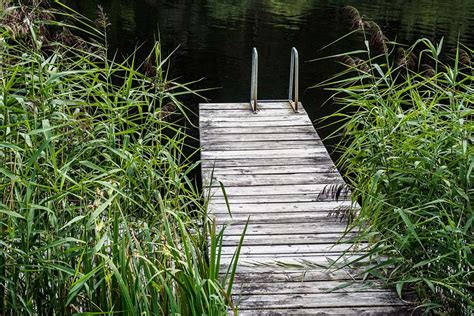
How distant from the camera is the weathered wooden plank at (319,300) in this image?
3.98 m

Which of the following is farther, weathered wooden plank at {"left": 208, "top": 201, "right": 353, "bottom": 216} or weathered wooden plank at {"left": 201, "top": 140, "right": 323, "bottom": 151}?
weathered wooden plank at {"left": 201, "top": 140, "right": 323, "bottom": 151}

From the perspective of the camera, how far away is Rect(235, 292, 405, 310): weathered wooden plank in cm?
398

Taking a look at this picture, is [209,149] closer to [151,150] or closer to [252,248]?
[252,248]

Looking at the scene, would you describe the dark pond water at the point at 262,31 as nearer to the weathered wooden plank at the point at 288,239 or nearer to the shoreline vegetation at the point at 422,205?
the weathered wooden plank at the point at 288,239

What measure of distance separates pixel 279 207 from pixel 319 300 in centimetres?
138

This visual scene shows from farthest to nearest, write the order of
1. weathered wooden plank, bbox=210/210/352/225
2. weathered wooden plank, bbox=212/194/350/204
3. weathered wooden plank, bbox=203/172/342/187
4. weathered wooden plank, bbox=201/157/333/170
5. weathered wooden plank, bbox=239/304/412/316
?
weathered wooden plank, bbox=201/157/333/170 → weathered wooden plank, bbox=203/172/342/187 → weathered wooden plank, bbox=212/194/350/204 → weathered wooden plank, bbox=210/210/352/225 → weathered wooden plank, bbox=239/304/412/316

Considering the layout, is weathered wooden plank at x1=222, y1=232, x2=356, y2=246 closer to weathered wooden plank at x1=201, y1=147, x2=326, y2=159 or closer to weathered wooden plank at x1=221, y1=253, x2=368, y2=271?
weathered wooden plank at x1=221, y1=253, x2=368, y2=271

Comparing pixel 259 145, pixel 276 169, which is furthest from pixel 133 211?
pixel 259 145

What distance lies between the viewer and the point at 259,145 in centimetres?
675

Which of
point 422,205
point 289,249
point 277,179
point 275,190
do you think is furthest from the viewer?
point 277,179

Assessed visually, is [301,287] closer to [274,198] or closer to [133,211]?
[133,211]

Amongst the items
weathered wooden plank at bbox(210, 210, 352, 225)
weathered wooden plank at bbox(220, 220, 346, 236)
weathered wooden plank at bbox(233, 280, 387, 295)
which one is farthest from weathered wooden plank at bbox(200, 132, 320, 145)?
weathered wooden plank at bbox(233, 280, 387, 295)

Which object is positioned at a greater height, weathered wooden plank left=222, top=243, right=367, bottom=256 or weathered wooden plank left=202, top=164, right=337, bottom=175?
weathered wooden plank left=222, top=243, right=367, bottom=256

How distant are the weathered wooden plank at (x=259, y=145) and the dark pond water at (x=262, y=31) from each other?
432 centimetres
